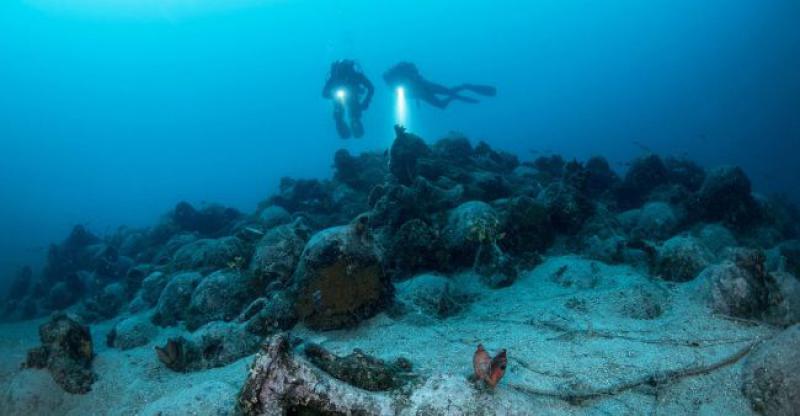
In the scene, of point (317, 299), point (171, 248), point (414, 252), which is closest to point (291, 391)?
point (317, 299)

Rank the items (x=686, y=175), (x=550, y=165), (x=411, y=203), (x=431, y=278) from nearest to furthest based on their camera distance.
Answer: (x=431, y=278), (x=411, y=203), (x=686, y=175), (x=550, y=165)

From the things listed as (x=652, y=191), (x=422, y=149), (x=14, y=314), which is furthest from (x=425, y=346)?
(x=14, y=314)

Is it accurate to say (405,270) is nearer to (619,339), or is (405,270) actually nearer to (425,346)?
(425,346)

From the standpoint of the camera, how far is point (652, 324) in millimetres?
5602

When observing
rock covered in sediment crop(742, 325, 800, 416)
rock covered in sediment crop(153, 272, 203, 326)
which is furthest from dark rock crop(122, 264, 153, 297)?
→ rock covered in sediment crop(742, 325, 800, 416)

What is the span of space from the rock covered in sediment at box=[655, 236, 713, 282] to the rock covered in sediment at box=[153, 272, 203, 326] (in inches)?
379

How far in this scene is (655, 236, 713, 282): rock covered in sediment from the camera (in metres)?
7.33

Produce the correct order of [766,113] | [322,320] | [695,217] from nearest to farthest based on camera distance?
1. [322,320]
2. [695,217]
3. [766,113]

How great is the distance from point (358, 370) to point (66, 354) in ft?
17.4

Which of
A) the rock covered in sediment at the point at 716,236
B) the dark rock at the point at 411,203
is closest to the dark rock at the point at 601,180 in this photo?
the rock covered in sediment at the point at 716,236

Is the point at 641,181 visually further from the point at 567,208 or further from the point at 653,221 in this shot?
the point at 567,208

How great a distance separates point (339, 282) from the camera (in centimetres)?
636

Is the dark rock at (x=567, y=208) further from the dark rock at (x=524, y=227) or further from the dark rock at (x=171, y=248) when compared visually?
the dark rock at (x=171, y=248)

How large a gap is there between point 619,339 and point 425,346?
2.48m
